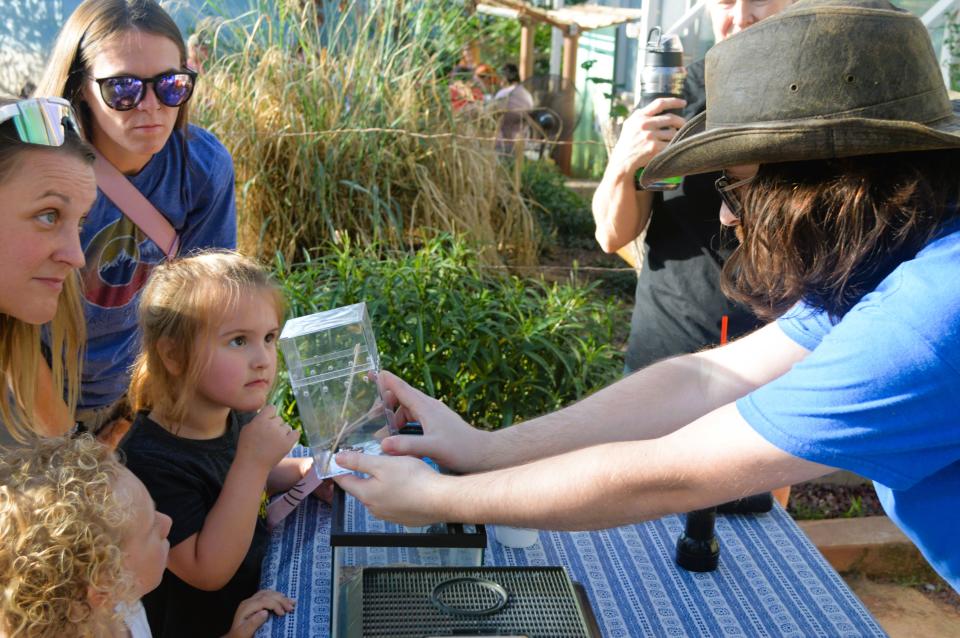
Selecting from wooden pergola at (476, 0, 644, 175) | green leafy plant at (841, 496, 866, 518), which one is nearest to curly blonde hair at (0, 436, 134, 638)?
green leafy plant at (841, 496, 866, 518)

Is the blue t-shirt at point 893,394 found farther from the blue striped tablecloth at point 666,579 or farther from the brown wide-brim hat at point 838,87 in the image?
the blue striped tablecloth at point 666,579

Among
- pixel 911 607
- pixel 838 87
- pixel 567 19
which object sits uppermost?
pixel 567 19

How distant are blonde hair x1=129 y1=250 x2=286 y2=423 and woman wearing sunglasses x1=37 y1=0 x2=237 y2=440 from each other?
30 centimetres

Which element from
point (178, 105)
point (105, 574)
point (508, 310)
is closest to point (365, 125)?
point (508, 310)

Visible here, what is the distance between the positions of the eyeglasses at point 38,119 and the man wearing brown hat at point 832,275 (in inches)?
44.0

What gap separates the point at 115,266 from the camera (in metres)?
2.51

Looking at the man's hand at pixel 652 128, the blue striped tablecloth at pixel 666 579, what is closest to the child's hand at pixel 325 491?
the blue striped tablecloth at pixel 666 579

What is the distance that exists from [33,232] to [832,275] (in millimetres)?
1498

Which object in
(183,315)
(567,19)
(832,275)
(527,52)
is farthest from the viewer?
(527,52)

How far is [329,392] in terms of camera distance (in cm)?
194

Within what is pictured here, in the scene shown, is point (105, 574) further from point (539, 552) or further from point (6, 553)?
point (539, 552)

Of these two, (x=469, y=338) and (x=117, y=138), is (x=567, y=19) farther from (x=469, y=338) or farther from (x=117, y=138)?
(x=117, y=138)

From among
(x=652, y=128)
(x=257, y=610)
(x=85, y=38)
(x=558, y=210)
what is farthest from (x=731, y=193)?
(x=558, y=210)

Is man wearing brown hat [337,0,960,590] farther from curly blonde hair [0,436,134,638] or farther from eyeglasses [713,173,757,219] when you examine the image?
curly blonde hair [0,436,134,638]
